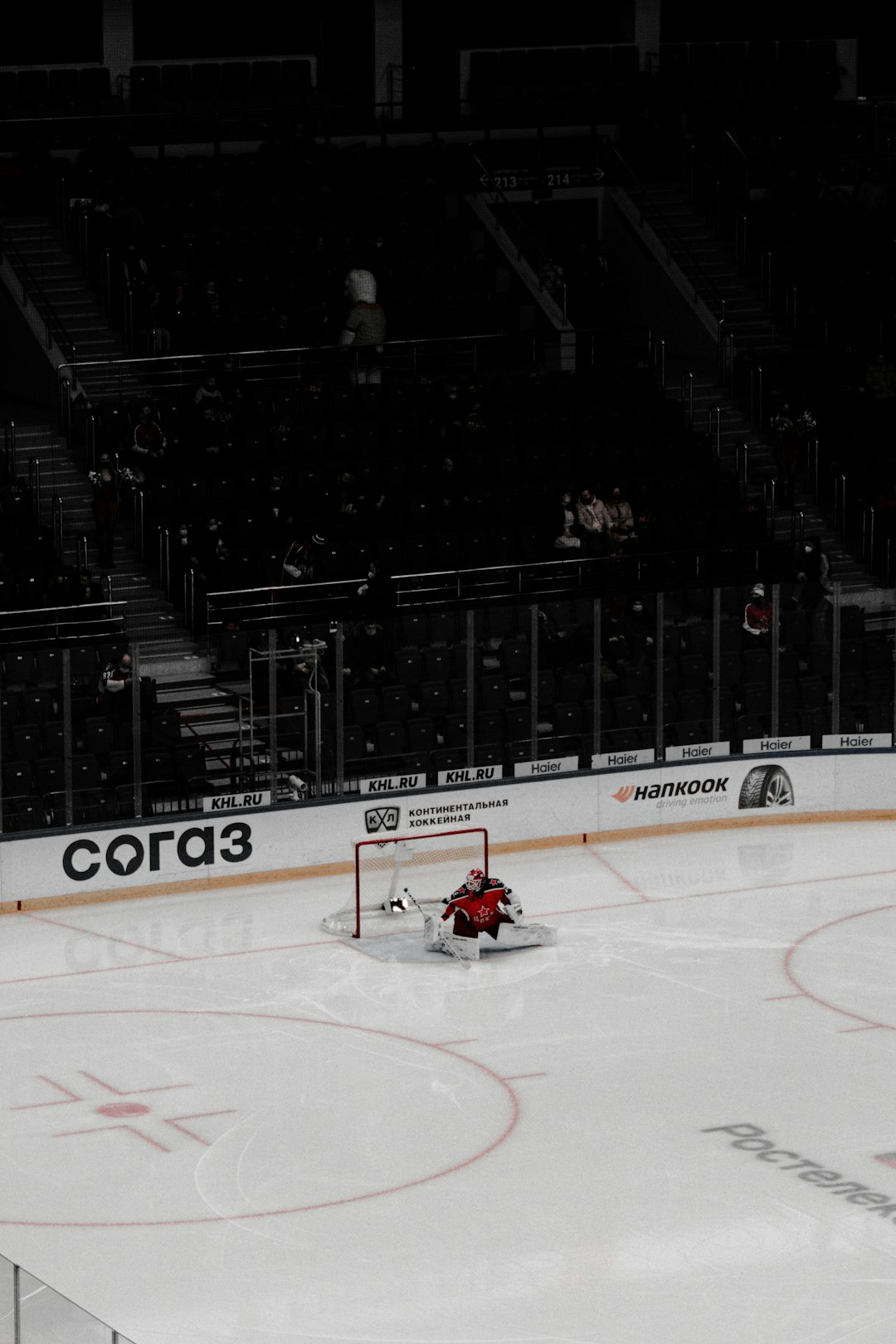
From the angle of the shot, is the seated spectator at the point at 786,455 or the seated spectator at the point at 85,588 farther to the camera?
the seated spectator at the point at 786,455

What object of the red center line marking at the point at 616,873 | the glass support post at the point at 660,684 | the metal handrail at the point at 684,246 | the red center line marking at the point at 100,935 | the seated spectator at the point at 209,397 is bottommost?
the red center line marking at the point at 100,935

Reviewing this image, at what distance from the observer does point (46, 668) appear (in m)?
20.7

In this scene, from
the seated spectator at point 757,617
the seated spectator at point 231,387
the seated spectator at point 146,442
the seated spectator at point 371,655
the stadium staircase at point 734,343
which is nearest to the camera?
the seated spectator at point 371,655

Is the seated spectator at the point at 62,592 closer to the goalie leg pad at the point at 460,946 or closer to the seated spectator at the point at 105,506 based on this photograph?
the seated spectator at the point at 105,506

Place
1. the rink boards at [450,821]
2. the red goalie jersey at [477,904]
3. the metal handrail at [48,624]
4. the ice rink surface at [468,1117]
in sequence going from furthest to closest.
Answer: the metal handrail at [48,624] < the rink boards at [450,821] < the red goalie jersey at [477,904] < the ice rink surface at [468,1117]

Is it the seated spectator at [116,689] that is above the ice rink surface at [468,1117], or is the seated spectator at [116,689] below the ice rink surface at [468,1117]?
above

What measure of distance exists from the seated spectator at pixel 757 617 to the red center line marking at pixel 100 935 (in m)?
7.61

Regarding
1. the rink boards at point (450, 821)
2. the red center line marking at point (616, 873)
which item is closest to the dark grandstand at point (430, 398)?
the rink boards at point (450, 821)

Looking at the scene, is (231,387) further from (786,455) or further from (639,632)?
(786,455)

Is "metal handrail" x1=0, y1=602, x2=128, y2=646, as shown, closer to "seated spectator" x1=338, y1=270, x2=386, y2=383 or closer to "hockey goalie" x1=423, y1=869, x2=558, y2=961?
"hockey goalie" x1=423, y1=869, x2=558, y2=961

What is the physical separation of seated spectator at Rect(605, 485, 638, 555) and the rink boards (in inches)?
128

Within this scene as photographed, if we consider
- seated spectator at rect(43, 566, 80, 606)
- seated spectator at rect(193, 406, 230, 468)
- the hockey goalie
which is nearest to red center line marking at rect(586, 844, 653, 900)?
the hockey goalie

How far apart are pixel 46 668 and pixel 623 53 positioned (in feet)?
59.6

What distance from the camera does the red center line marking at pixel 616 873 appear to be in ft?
71.2
